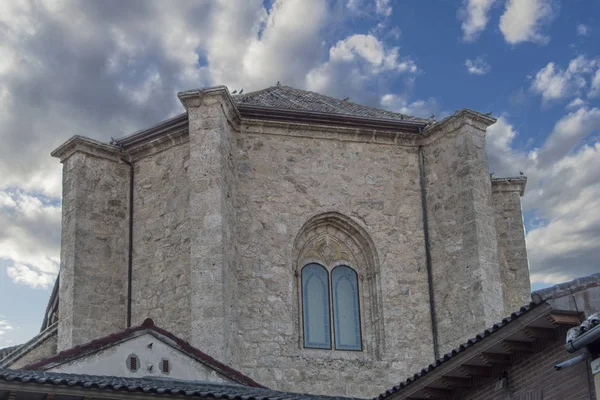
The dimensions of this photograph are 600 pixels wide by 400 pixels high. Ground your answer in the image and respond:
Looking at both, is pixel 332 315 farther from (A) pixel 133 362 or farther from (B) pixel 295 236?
(A) pixel 133 362

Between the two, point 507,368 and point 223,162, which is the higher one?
point 223,162

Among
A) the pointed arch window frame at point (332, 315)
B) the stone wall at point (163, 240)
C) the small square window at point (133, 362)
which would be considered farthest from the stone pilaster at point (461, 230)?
the small square window at point (133, 362)

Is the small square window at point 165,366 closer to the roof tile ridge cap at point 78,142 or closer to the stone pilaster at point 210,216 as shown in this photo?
the stone pilaster at point 210,216

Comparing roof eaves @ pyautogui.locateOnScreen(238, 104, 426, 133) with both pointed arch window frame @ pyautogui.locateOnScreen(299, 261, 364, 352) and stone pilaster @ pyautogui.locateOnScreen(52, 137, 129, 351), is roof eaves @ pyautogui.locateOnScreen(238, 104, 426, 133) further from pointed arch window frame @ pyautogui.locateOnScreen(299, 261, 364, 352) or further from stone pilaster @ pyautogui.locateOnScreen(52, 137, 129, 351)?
stone pilaster @ pyautogui.locateOnScreen(52, 137, 129, 351)

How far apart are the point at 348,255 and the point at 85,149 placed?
18.0 ft

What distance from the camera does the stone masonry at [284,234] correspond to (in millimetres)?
19203

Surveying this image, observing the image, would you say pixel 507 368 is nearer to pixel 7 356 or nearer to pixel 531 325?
pixel 531 325

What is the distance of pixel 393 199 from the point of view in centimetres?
2095

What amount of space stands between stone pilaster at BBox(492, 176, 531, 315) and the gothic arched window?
127 inches

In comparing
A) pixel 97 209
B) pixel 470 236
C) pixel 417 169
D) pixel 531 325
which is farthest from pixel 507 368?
pixel 97 209

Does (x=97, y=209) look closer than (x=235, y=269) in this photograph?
No

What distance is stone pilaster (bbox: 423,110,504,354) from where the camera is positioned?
768 inches

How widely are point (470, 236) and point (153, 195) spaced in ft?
19.9

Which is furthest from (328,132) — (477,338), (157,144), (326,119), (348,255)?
(477,338)
